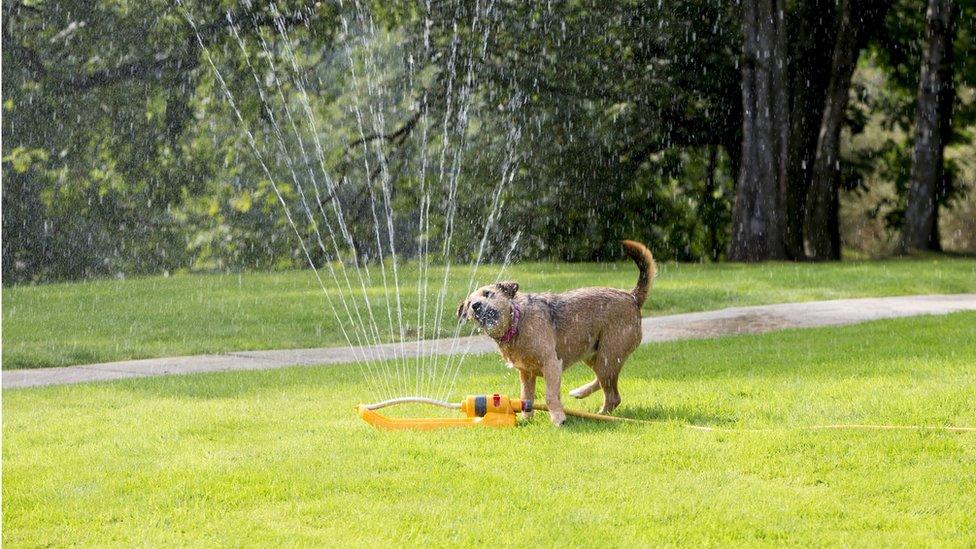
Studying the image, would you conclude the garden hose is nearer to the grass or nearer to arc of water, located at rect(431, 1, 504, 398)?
the grass

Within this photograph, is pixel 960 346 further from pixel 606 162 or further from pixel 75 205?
pixel 75 205

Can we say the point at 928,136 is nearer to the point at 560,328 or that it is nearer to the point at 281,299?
the point at 281,299

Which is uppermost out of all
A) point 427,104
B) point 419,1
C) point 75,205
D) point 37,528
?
point 419,1

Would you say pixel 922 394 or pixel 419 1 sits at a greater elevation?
pixel 419 1

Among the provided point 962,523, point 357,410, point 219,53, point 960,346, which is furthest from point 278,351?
point 219,53

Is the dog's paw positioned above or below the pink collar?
below

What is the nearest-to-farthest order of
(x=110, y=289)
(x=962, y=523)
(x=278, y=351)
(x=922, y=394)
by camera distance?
(x=962, y=523) < (x=922, y=394) < (x=278, y=351) < (x=110, y=289)

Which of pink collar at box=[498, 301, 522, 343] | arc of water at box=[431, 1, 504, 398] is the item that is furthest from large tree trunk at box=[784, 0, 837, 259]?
pink collar at box=[498, 301, 522, 343]

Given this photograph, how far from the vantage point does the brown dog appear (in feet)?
19.2

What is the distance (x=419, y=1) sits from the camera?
1895 cm

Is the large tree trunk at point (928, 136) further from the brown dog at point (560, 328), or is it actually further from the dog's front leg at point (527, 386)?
the dog's front leg at point (527, 386)

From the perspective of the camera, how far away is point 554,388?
5.93 meters

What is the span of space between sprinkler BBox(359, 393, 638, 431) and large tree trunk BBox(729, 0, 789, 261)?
13321mm

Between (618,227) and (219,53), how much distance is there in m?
7.91
